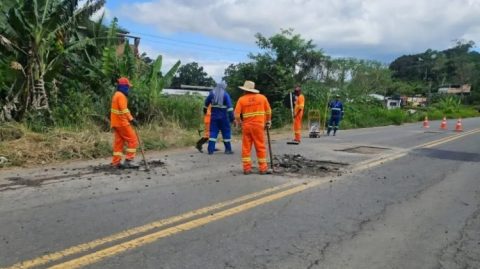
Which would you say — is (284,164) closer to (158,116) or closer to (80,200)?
(80,200)

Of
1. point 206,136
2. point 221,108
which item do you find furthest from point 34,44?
point 221,108

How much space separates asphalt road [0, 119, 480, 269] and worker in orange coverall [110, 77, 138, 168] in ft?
2.07

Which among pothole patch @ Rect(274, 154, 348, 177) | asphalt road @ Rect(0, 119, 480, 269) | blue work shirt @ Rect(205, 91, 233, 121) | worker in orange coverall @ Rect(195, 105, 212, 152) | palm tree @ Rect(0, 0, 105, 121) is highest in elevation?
palm tree @ Rect(0, 0, 105, 121)

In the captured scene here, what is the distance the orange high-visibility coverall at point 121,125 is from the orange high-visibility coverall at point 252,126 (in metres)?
2.06

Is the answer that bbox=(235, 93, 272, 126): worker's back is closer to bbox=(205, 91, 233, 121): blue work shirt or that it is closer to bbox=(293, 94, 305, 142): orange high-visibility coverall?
bbox=(205, 91, 233, 121): blue work shirt

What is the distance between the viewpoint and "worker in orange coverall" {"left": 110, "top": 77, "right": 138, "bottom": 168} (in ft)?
31.7

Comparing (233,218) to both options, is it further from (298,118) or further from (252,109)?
(298,118)

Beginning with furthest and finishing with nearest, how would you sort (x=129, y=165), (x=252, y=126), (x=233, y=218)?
1. (x=129, y=165)
2. (x=252, y=126)
3. (x=233, y=218)

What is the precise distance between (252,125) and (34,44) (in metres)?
7.32

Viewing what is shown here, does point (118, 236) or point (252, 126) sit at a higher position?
point (252, 126)

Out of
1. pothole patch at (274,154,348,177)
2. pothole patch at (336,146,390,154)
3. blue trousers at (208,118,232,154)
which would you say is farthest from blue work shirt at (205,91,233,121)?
pothole patch at (336,146,390,154)

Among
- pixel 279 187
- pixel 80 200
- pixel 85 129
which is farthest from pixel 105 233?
pixel 85 129

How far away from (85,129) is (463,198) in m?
9.30

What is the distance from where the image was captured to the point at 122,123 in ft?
32.0
